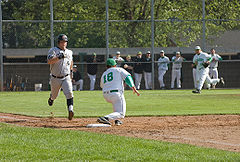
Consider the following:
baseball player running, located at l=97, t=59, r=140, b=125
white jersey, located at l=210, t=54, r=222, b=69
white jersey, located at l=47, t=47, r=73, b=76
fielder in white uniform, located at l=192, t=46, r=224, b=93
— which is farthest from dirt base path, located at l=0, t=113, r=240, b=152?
white jersey, located at l=210, t=54, r=222, b=69

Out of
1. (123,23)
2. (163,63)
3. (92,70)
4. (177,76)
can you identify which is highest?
(123,23)

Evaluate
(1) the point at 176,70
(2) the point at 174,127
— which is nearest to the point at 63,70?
(2) the point at 174,127

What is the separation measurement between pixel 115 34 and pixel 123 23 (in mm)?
814

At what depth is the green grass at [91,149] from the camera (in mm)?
6824

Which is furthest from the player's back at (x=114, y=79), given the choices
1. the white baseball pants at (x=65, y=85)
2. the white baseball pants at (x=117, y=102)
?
the white baseball pants at (x=65, y=85)

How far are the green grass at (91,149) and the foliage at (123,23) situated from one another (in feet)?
62.4

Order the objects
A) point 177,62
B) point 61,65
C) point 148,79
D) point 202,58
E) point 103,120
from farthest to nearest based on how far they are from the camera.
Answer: point 148,79 → point 177,62 → point 202,58 → point 61,65 → point 103,120

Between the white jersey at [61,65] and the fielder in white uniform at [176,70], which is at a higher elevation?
the white jersey at [61,65]

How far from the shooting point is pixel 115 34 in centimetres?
2814

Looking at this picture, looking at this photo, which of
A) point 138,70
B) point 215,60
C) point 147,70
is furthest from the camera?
point 147,70

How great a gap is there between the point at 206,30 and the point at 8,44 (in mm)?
10925

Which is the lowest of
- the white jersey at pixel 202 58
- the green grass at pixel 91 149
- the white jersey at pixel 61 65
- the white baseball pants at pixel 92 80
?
the white baseball pants at pixel 92 80

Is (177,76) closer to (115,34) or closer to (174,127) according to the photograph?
(115,34)

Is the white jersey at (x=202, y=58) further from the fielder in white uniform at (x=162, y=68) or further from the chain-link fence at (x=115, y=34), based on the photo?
the chain-link fence at (x=115, y=34)
